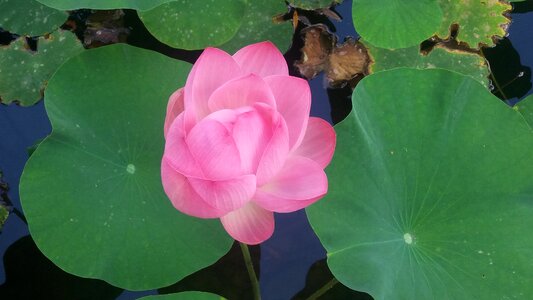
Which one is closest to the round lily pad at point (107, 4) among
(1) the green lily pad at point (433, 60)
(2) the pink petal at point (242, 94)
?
(2) the pink petal at point (242, 94)

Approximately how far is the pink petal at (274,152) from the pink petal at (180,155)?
0.10m

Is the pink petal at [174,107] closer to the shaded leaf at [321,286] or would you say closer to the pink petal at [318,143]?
the pink petal at [318,143]

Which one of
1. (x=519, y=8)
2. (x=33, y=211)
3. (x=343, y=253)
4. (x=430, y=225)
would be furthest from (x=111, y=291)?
(x=519, y=8)

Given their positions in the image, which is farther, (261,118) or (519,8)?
(519,8)

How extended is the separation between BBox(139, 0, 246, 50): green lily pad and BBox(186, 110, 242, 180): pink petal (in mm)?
535

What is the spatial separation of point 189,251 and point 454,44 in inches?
35.4

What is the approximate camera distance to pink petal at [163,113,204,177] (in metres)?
0.94

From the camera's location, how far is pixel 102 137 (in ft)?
3.95

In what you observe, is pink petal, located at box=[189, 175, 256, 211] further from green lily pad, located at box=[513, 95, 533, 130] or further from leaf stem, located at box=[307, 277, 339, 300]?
green lily pad, located at box=[513, 95, 533, 130]

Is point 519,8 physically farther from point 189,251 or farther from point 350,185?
point 189,251

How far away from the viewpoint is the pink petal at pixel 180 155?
0.94 m

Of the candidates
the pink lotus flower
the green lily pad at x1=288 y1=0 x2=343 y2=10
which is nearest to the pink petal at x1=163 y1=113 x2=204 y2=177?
the pink lotus flower

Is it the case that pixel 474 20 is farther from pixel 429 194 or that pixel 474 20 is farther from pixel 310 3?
pixel 429 194

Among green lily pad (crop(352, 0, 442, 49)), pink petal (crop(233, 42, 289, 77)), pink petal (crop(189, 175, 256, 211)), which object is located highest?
pink petal (crop(233, 42, 289, 77))
